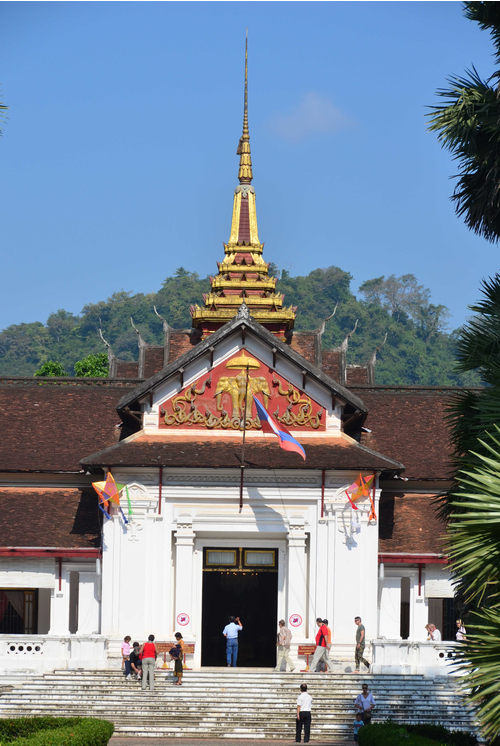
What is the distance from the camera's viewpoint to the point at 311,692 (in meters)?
28.9

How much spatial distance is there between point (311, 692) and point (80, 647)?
6.04 metres

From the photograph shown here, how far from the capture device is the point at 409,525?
35.3 metres

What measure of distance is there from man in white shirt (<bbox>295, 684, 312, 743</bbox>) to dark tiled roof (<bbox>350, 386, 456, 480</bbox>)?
39.4ft

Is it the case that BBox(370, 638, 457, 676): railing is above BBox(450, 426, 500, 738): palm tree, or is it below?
below

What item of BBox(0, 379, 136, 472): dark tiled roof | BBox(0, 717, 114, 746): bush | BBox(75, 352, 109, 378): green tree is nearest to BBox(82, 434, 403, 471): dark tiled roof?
BBox(0, 379, 136, 472): dark tiled roof

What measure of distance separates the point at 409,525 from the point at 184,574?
719cm

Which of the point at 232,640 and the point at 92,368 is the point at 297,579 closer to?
the point at 232,640

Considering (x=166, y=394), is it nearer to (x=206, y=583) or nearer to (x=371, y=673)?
(x=206, y=583)

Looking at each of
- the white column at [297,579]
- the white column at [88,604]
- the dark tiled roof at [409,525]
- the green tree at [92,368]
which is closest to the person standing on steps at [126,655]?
the white column at [88,604]

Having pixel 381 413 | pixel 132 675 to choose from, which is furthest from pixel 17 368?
pixel 132 675

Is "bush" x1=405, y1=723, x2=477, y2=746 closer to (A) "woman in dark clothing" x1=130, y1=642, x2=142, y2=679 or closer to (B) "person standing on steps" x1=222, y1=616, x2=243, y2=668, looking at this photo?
(A) "woman in dark clothing" x1=130, y1=642, x2=142, y2=679

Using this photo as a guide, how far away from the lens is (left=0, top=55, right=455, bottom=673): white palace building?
32031 millimetres

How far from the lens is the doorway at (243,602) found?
110 ft

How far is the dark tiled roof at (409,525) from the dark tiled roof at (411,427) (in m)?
0.82
